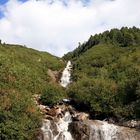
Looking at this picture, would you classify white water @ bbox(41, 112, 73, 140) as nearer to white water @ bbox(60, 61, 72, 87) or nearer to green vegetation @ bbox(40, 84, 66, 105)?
green vegetation @ bbox(40, 84, 66, 105)

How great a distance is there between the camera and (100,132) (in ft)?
189

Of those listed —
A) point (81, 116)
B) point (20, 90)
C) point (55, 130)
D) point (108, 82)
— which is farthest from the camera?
point (108, 82)

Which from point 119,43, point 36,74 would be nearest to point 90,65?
point 36,74

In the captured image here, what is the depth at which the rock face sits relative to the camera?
184 feet

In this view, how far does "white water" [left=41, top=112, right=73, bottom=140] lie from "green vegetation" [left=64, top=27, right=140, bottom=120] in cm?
673

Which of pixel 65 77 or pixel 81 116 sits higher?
pixel 65 77

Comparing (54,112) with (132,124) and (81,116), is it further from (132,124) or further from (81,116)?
(132,124)

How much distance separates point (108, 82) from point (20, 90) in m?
13.4

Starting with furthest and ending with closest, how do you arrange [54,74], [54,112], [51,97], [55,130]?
[54,74] < [51,97] < [54,112] < [55,130]

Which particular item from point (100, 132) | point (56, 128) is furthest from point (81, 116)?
point (100, 132)

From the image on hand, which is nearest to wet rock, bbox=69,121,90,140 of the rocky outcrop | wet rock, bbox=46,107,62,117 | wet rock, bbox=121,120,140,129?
wet rock, bbox=46,107,62,117

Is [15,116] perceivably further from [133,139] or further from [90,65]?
[90,65]

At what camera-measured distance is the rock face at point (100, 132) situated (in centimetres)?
5622

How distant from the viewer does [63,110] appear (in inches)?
2527
